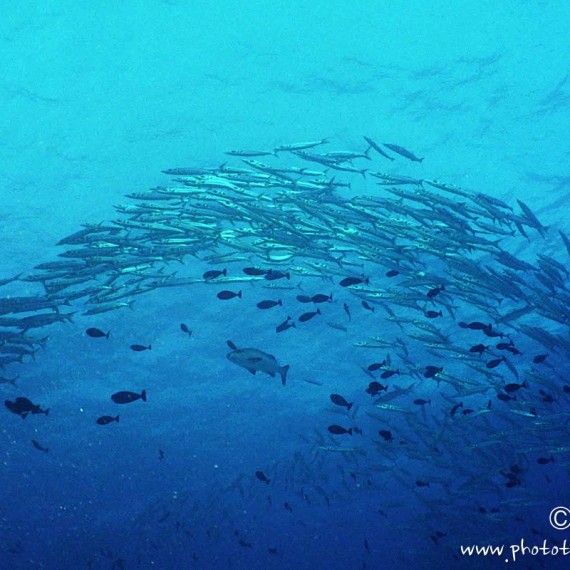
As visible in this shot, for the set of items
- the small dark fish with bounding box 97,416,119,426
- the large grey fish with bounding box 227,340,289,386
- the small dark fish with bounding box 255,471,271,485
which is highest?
the large grey fish with bounding box 227,340,289,386

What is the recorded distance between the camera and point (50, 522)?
36594 mm

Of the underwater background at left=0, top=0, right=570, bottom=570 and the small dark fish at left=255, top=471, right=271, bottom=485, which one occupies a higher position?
the underwater background at left=0, top=0, right=570, bottom=570

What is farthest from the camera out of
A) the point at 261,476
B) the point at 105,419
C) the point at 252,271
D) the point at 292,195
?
the point at 261,476

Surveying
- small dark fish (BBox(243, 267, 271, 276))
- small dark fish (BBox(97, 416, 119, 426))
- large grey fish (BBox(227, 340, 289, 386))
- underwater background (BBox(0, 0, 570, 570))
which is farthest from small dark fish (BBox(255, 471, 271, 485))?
large grey fish (BBox(227, 340, 289, 386))

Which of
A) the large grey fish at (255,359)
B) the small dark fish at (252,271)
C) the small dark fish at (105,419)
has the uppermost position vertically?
the small dark fish at (252,271)

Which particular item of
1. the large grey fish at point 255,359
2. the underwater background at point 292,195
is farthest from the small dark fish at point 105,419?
the large grey fish at point 255,359

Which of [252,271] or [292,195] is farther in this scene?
[292,195]

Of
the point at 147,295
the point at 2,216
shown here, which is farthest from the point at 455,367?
the point at 2,216

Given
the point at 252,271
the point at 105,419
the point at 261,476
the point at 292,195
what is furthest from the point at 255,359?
the point at 261,476

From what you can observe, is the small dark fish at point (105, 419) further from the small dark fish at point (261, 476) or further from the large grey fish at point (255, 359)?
the small dark fish at point (261, 476)

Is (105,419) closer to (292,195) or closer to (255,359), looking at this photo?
(255,359)

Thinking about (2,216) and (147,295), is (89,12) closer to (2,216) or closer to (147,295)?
(2,216)

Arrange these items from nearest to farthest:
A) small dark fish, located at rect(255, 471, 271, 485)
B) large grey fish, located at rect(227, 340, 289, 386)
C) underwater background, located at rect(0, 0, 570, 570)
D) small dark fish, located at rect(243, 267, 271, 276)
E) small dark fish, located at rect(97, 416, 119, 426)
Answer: large grey fish, located at rect(227, 340, 289, 386) → small dark fish, located at rect(243, 267, 271, 276) → small dark fish, located at rect(97, 416, 119, 426) → underwater background, located at rect(0, 0, 570, 570) → small dark fish, located at rect(255, 471, 271, 485)

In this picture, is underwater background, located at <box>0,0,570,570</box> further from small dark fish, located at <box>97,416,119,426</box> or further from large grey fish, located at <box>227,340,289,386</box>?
small dark fish, located at <box>97,416,119,426</box>
